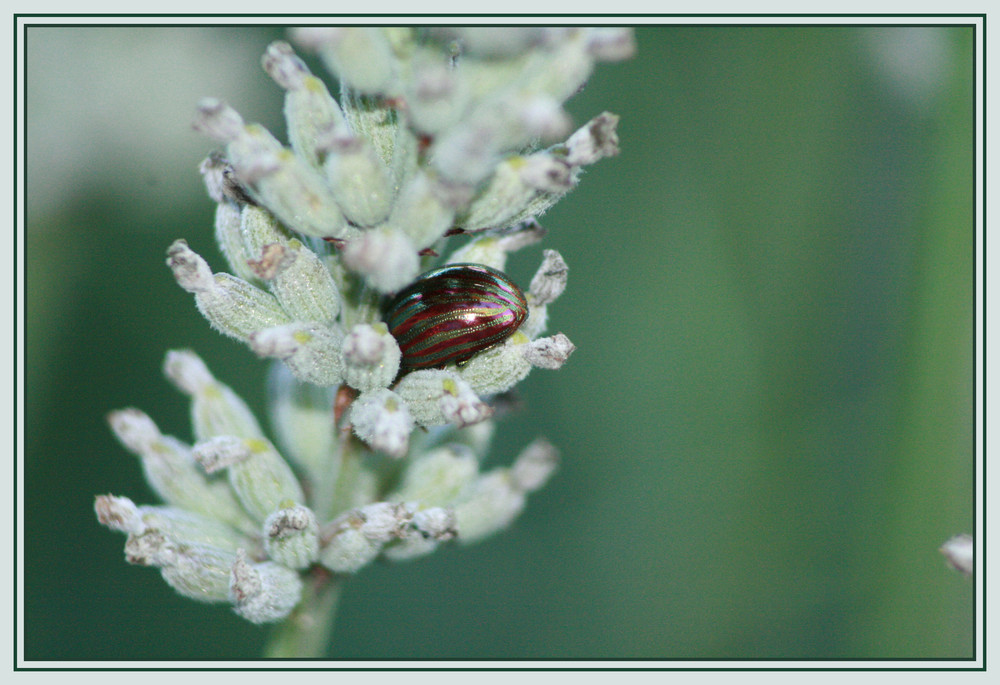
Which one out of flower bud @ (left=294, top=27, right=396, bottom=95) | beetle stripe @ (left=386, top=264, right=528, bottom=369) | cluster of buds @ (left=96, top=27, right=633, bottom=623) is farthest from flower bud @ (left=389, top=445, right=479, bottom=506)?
flower bud @ (left=294, top=27, right=396, bottom=95)

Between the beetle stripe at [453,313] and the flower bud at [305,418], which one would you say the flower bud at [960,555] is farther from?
the flower bud at [305,418]

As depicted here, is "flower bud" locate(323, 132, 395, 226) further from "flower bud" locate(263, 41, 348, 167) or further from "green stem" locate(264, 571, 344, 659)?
"green stem" locate(264, 571, 344, 659)

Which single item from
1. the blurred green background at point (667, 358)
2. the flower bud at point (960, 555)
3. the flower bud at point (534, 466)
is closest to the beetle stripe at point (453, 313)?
the flower bud at point (534, 466)

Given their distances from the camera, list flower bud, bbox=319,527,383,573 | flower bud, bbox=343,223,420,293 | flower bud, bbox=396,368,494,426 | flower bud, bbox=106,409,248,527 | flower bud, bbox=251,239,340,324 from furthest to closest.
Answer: flower bud, bbox=106,409,248,527
flower bud, bbox=319,527,383,573
flower bud, bbox=251,239,340,324
flower bud, bbox=396,368,494,426
flower bud, bbox=343,223,420,293

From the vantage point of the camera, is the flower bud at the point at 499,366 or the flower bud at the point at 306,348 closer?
the flower bud at the point at 306,348

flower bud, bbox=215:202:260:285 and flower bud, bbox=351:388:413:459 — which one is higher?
flower bud, bbox=215:202:260:285
